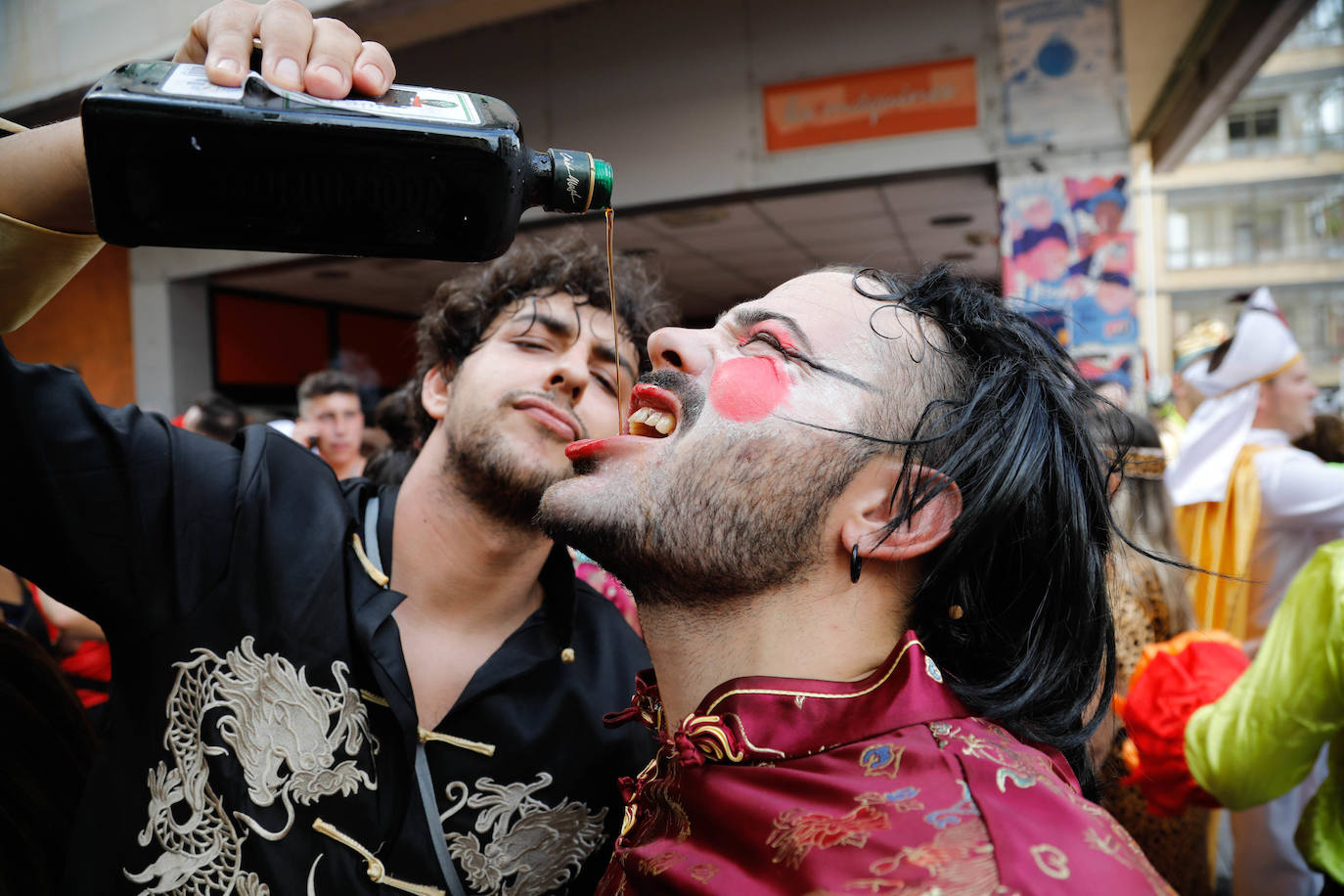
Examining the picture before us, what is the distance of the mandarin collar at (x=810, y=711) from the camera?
3.77 ft

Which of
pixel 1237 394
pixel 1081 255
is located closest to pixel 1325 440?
pixel 1237 394

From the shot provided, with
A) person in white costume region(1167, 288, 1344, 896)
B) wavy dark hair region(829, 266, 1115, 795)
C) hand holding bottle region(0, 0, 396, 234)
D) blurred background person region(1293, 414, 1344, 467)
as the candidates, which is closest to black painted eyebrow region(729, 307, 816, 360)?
wavy dark hair region(829, 266, 1115, 795)

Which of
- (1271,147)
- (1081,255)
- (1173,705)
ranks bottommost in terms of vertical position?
(1173,705)

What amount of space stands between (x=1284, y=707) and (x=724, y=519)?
1584 mm

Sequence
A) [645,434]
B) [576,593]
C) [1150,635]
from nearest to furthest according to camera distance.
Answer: [645,434]
[576,593]
[1150,635]

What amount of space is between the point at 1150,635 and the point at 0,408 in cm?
332

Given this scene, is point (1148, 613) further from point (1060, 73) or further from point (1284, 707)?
point (1060, 73)

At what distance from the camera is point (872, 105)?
6289 mm

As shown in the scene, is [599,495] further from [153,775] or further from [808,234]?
[808,234]

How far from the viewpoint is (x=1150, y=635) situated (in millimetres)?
3053

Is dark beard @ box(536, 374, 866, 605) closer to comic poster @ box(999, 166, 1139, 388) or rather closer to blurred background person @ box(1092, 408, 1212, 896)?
blurred background person @ box(1092, 408, 1212, 896)

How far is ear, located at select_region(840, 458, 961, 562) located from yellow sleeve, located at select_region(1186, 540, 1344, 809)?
117 cm

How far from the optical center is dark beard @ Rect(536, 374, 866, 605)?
1.30 m

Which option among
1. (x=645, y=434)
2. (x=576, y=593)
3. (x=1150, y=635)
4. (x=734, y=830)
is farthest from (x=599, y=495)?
(x=1150, y=635)
